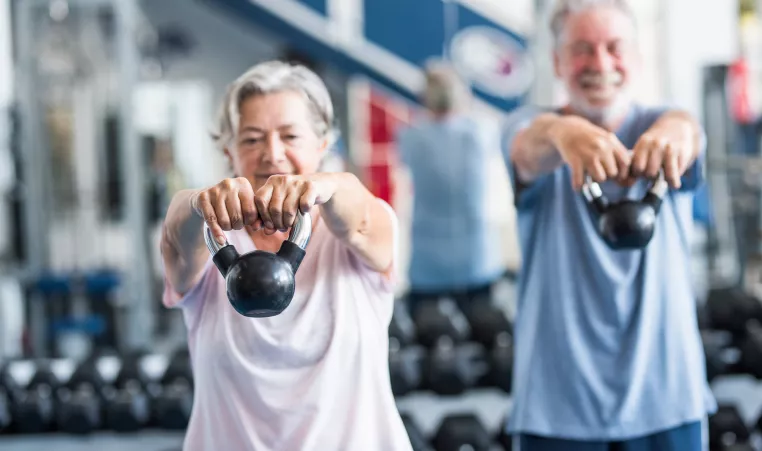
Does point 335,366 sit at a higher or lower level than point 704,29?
lower

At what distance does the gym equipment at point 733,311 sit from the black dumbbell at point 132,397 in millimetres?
1715

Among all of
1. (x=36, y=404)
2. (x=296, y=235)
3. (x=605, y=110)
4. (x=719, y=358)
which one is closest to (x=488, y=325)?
(x=719, y=358)

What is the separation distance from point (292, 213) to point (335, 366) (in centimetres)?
24

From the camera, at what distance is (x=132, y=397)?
246 centimetres

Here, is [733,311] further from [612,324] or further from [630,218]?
[630,218]

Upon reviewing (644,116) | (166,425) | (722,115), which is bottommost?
(166,425)

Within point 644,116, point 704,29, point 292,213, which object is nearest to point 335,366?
point 292,213

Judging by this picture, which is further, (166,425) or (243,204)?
(166,425)

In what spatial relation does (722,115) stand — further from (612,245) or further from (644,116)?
(612,245)

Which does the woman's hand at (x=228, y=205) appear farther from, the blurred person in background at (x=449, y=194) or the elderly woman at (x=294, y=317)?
the blurred person in background at (x=449, y=194)

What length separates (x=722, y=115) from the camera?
3734 mm

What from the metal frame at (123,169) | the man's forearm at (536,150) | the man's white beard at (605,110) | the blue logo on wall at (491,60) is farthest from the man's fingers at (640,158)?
the blue logo on wall at (491,60)

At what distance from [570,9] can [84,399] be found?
183 centimetres

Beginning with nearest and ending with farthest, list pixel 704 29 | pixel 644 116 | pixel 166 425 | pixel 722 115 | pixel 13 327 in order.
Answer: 1. pixel 644 116
2. pixel 166 425
3. pixel 722 115
4. pixel 13 327
5. pixel 704 29
